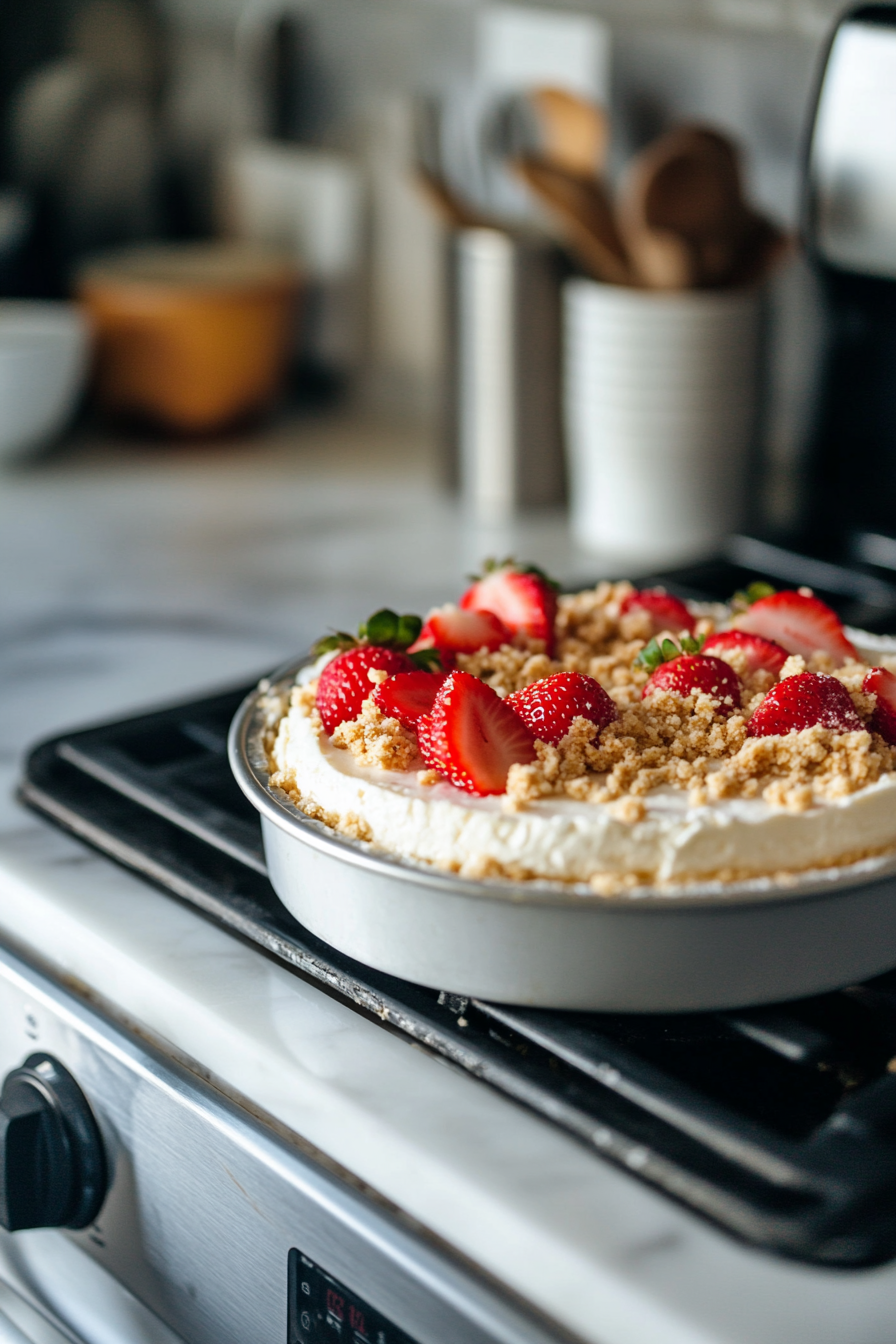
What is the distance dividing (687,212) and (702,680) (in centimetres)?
73

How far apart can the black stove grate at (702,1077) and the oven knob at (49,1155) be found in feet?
0.36

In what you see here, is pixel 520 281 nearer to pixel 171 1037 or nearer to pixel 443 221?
pixel 443 221

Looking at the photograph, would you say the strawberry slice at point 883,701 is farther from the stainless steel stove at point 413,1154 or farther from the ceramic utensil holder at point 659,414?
the ceramic utensil holder at point 659,414

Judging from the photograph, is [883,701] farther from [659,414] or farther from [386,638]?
[659,414]

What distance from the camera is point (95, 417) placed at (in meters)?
1.83

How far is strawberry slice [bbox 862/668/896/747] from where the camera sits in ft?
2.18

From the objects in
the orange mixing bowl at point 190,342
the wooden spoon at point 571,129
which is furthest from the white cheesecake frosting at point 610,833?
the orange mixing bowl at point 190,342

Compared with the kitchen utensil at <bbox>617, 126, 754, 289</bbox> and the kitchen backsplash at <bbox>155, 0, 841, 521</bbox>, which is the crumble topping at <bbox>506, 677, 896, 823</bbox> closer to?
the kitchen utensil at <bbox>617, 126, 754, 289</bbox>

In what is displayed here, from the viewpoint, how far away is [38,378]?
1.57 m

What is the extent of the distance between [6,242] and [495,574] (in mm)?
1204

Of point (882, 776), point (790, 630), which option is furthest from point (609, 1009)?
point (790, 630)

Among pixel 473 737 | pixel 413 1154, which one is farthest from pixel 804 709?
pixel 413 1154

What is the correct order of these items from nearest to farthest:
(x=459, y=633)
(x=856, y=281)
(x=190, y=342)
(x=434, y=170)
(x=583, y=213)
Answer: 1. (x=459, y=633)
2. (x=856, y=281)
3. (x=583, y=213)
4. (x=434, y=170)
5. (x=190, y=342)

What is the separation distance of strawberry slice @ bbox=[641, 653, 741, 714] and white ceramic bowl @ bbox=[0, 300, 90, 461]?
1.08m
